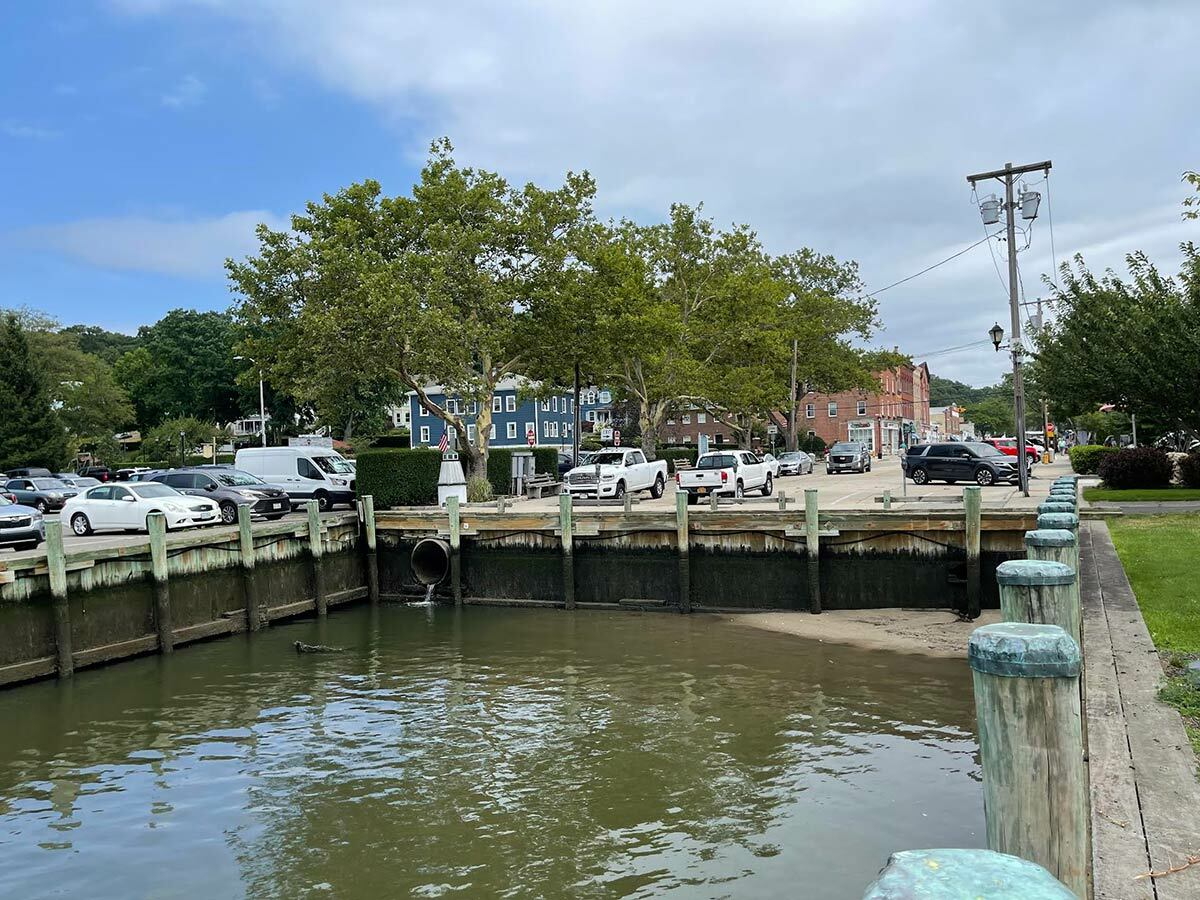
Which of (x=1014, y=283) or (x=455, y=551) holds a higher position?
(x=1014, y=283)

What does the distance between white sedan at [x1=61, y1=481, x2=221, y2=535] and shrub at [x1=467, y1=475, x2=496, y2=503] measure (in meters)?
11.3

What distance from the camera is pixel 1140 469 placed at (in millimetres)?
25891

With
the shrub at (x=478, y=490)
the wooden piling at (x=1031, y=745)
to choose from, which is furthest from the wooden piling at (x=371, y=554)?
the wooden piling at (x=1031, y=745)

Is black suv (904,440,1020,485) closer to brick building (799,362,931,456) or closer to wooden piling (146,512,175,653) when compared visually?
wooden piling (146,512,175,653)

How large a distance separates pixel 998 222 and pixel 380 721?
77.7 ft

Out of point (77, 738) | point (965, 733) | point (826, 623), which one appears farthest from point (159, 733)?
point (826, 623)

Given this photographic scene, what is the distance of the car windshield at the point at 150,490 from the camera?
976 inches

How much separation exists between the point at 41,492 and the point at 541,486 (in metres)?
20.6

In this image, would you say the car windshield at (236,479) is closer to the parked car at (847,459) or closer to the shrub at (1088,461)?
the shrub at (1088,461)

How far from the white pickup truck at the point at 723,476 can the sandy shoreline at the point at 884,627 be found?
13.7 meters

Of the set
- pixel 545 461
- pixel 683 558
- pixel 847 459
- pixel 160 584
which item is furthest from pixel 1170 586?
pixel 847 459

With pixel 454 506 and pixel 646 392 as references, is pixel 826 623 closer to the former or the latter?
pixel 454 506

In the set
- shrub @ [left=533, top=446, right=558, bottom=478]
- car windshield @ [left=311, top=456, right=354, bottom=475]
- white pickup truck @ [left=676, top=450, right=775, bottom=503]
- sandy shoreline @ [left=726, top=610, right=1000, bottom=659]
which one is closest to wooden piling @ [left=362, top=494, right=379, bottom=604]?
sandy shoreline @ [left=726, top=610, right=1000, bottom=659]

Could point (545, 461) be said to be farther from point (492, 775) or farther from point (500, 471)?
point (492, 775)
